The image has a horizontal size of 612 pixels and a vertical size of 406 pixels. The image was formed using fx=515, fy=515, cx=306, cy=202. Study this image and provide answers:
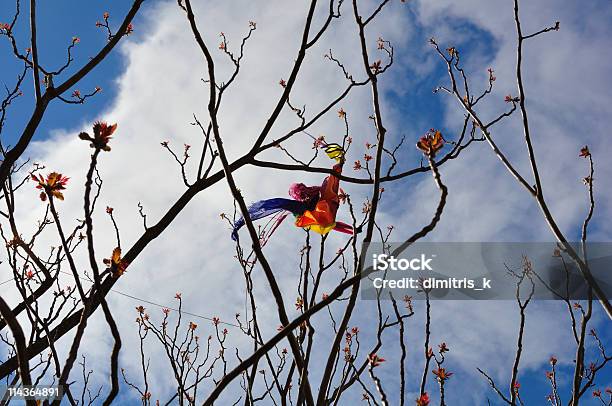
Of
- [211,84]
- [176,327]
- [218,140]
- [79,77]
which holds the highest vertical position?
[79,77]

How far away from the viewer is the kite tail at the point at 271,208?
10.1ft

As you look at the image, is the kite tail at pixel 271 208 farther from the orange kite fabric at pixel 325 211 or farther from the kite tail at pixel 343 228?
the kite tail at pixel 343 228

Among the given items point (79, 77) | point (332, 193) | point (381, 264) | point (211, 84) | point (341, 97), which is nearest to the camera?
point (381, 264)

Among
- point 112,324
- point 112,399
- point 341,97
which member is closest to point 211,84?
point 112,324

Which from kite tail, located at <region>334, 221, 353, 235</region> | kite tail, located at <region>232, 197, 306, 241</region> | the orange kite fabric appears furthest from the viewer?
kite tail, located at <region>334, 221, 353, 235</region>

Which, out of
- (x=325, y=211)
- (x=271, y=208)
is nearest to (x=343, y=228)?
(x=325, y=211)

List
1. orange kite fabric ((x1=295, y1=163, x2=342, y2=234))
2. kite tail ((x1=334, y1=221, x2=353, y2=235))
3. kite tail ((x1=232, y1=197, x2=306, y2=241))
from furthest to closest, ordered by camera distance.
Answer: kite tail ((x1=334, y1=221, x2=353, y2=235)), orange kite fabric ((x1=295, y1=163, x2=342, y2=234)), kite tail ((x1=232, y1=197, x2=306, y2=241))

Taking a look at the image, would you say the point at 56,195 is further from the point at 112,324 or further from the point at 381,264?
the point at 381,264

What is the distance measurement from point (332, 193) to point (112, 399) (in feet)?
7.54

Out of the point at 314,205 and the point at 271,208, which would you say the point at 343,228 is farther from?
the point at 271,208

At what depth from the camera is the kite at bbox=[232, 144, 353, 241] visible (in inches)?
126

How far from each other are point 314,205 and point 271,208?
0.33m

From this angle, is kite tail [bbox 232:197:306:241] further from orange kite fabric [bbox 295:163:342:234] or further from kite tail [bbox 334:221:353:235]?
kite tail [bbox 334:221:353:235]

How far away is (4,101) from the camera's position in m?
3.54
